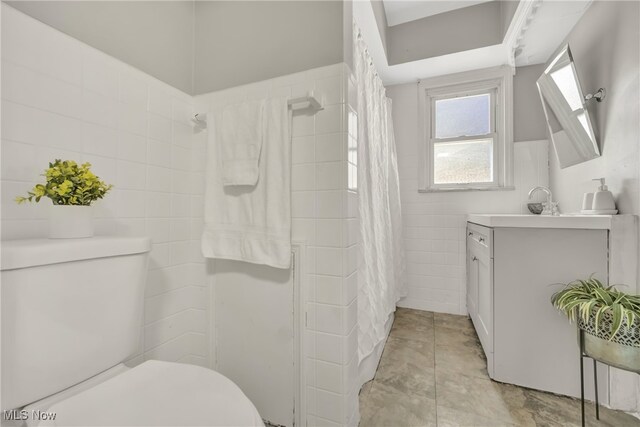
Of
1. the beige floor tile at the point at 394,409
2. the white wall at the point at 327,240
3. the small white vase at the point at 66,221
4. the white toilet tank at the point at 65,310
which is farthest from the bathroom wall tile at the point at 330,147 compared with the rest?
the beige floor tile at the point at 394,409

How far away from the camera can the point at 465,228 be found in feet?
8.07

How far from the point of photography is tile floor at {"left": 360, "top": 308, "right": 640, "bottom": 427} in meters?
1.23

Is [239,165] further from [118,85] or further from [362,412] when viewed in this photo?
[362,412]

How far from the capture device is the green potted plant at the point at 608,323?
39.1 inches

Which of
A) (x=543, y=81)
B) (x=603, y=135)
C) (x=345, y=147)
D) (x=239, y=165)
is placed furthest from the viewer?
(x=543, y=81)

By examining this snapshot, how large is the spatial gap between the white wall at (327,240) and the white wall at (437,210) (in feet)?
5.36

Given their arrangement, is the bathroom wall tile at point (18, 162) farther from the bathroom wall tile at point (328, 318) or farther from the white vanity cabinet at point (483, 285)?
the white vanity cabinet at point (483, 285)

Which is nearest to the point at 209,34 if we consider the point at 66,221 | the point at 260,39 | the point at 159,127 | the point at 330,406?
the point at 260,39

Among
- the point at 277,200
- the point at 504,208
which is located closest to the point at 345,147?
the point at 277,200

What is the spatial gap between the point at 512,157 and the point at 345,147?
6.63 feet

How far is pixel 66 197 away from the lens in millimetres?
827

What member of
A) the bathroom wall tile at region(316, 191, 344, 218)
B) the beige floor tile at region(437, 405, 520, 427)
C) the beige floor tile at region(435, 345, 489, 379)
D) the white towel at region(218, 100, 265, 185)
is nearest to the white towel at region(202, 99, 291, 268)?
the white towel at region(218, 100, 265, 185)

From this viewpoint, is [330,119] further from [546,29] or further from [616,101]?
[546,29]

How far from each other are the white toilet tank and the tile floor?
1.09 meters
